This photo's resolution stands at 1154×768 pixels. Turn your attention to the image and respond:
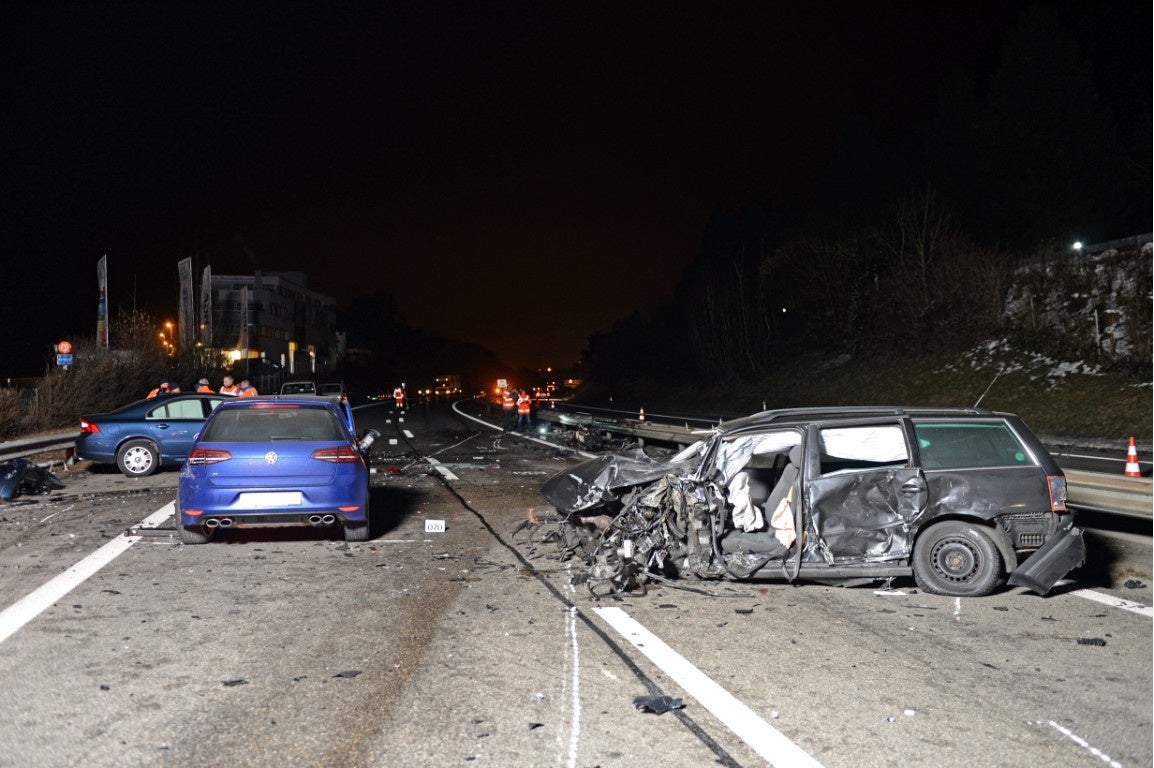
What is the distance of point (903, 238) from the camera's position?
44.2m

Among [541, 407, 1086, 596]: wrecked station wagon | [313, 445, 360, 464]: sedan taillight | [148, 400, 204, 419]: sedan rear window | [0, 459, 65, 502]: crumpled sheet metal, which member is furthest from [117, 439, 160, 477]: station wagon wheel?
[541, 407, 1086, 596]: wrecked station wagon

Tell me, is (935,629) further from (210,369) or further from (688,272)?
(688,272)

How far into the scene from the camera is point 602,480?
8.15m

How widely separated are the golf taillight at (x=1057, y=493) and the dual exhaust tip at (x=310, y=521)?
20.8ft

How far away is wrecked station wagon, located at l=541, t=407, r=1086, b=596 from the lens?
6.96 metres

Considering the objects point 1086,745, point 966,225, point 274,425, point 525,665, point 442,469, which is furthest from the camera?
point 966,225

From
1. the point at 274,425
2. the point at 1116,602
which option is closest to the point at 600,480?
the point at 274,425

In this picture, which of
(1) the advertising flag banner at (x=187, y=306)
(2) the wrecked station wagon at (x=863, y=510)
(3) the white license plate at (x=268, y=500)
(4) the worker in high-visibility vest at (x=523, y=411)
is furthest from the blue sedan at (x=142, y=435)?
(1) the advertising flag banner at (x=187, y=306)

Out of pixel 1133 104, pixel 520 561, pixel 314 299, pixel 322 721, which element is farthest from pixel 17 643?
pixel 314 299

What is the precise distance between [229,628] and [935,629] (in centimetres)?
472

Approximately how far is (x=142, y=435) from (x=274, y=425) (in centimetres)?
782

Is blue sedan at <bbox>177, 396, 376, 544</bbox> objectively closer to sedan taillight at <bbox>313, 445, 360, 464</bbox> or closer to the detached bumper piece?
sedan taillight at <bbox>313, 445, 360, 464</bbox>

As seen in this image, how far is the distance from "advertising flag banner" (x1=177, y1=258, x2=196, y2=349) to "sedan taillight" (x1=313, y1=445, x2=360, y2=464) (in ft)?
117

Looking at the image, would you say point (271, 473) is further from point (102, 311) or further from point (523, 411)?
point (102, 311)
